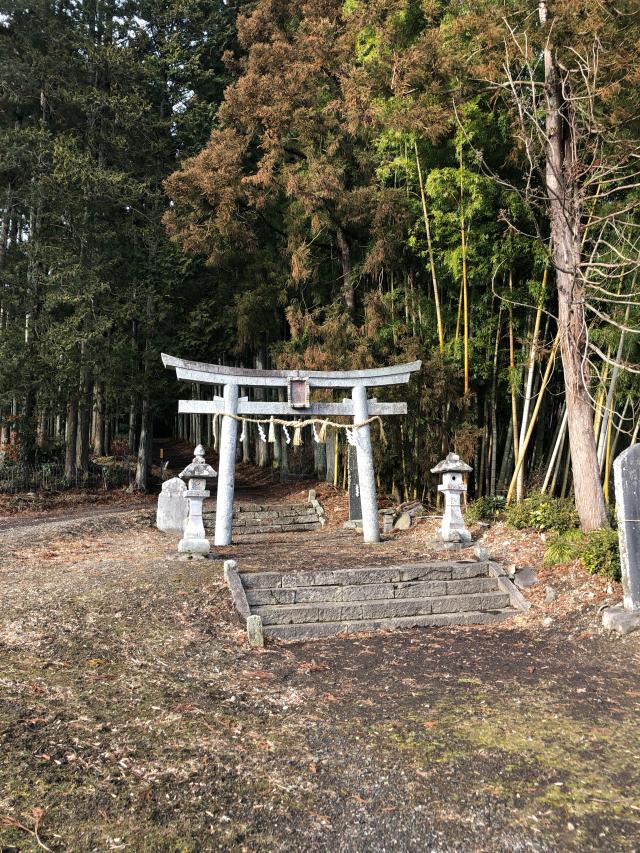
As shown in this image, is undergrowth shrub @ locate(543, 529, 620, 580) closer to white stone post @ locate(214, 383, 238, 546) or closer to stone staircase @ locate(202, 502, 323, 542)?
white stone post @ locate(214, 383, 238, 546)

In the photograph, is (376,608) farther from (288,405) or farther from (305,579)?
(288,405)

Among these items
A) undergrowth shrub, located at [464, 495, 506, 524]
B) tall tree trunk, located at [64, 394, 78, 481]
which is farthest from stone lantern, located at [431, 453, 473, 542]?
tall tree trunk, located at [64, 394, 78, 481]

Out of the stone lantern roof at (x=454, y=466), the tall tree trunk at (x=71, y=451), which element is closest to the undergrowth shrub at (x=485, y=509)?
the stone lantern roof at (x=454, y=466)

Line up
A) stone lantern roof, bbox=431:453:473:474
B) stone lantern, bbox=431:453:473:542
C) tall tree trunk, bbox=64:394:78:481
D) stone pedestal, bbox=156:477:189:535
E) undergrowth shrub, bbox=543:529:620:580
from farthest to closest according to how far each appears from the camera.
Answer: tall tree trunk, bbox=64:394:78:481 → stone pedestal, bbox=156:477:189:535 → stone lantern roof, bbox=431:453:473:474 → stone lantern, bbox=431:453:473:542 → undergrowth shrub, bbox=543:529:620:580

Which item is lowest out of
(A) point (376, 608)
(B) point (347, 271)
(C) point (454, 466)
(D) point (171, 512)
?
(A) point (376, 608)

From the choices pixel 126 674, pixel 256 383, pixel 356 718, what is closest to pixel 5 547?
pixel 256 383

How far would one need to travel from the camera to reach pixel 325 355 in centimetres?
1197

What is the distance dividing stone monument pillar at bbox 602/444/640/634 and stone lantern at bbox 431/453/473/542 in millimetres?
3232

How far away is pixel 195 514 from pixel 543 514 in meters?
4.54

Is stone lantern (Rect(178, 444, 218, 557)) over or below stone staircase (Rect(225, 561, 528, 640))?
over

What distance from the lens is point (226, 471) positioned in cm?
994

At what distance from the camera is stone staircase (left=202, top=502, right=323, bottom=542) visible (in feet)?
41.1

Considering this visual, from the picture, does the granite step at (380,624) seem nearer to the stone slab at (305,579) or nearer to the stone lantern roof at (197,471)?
the stone slab at (305,579)

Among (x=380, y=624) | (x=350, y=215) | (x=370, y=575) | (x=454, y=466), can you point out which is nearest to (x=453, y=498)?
(x=454, y=466)
